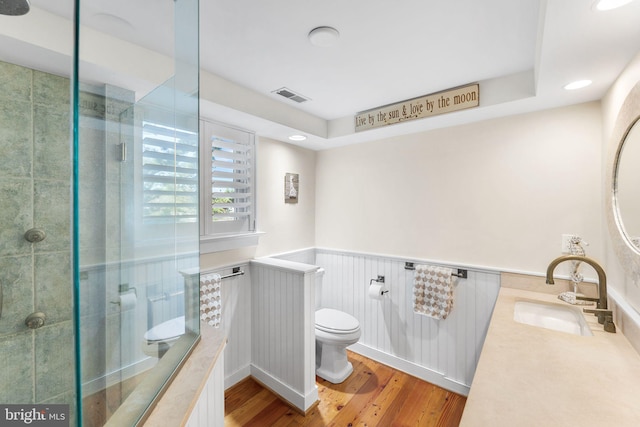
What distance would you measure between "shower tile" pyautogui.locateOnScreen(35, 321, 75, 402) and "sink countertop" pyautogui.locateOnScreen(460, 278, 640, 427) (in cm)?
179

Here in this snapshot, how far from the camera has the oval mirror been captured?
47.7 inches

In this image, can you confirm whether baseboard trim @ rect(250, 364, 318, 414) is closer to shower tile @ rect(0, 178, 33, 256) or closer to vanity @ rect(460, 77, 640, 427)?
vanity @ rect(460, 77, 640, 427)

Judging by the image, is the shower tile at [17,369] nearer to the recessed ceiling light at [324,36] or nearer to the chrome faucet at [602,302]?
the recessed ceiling light at [324,36]

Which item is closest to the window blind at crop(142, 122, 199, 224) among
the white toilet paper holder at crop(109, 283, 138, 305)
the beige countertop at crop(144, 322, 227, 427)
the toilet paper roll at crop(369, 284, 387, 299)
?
the white toilet paper holder at crop(109, 283, 138, 305)

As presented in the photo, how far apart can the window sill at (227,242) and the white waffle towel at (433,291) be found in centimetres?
141

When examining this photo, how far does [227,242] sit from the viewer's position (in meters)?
2.20

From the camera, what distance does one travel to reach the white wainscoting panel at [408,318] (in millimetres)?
2162

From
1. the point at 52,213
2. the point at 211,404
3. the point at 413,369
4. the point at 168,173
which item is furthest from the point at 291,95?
the point at 413,369

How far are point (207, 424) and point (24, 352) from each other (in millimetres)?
1017

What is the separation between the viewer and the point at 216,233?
7.23 feet

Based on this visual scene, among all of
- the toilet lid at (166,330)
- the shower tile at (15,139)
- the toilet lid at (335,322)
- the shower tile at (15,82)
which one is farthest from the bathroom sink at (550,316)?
the shower tile at (15,82)

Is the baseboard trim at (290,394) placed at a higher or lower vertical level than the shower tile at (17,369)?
lower

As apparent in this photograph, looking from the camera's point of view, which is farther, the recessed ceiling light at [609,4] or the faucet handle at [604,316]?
the faucet handle at [604,316]

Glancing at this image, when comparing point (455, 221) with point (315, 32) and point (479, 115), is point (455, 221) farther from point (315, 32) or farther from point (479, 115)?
point (315, 32)
